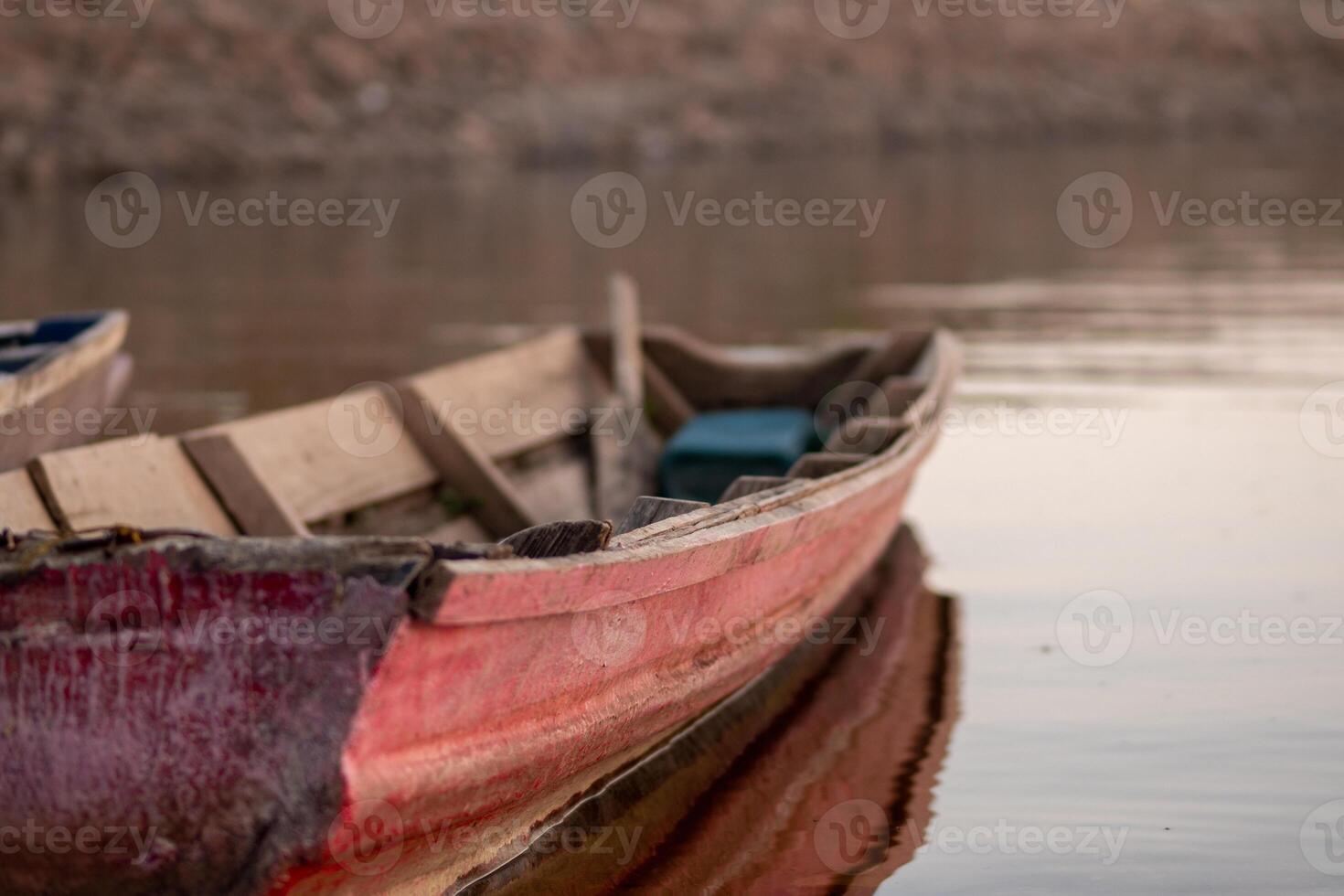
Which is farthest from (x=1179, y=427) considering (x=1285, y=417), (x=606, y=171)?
(x=606, y=171)

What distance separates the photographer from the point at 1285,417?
959cm

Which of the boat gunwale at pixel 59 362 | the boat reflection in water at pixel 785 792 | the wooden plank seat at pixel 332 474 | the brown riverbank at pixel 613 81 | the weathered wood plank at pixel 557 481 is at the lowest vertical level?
the boat reflection in water at pixel 785 792

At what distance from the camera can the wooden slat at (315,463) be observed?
5.45m

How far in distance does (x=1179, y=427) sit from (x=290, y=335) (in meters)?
7.67

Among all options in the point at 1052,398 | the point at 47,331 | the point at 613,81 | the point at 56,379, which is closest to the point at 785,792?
the point at 56,379

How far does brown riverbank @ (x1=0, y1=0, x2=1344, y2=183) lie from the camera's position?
32094 mm

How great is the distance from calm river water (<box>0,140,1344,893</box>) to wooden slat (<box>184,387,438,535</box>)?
228cm

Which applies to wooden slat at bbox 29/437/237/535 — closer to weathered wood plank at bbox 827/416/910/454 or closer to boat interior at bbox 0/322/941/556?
boat interior at bbox 0/322/941/556

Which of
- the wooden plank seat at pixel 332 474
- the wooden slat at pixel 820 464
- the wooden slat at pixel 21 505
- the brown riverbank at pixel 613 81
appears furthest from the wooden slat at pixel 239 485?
the brown riverbank at pixel 613 81

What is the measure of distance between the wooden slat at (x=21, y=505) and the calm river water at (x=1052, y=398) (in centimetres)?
258

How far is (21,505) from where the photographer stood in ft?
15.6

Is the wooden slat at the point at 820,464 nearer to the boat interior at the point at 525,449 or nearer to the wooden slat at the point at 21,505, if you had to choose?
the boat interior at the point at 525,449

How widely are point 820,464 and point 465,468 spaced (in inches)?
64.7

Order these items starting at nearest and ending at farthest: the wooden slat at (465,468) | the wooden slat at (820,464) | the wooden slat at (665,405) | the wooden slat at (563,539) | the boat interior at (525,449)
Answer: the wooden slat at (563,539)
the boat interior at (525,449)
the wooden slat at (820,464)
the wooden slat at (465,468)
the wooden slat at (665,405)
